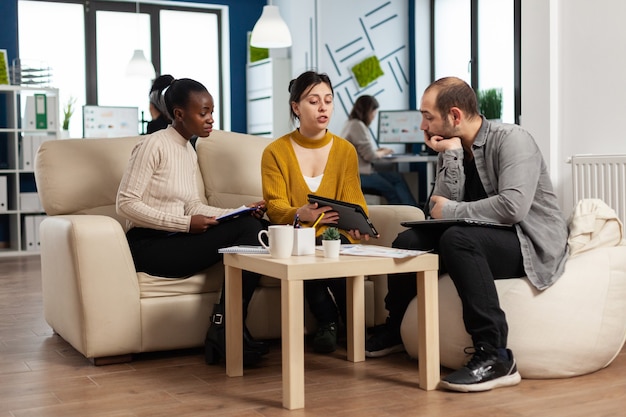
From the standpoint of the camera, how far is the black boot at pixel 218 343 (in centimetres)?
272

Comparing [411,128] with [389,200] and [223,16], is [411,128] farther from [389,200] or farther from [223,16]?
[223,16]

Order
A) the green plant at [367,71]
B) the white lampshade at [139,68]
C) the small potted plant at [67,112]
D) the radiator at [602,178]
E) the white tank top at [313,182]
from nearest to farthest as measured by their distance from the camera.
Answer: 1. the white tank top at [313,182]
2. the radiator at [602,178]
3. the white lampshade at [139,68]
4. the small potted plant at [67,112]
5. the green plant at [367,71]

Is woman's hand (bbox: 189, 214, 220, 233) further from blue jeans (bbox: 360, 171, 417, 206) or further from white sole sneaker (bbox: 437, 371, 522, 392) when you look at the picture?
blue jeans (bbox: 360, 171, 417, 206)

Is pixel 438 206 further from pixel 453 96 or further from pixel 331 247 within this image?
pixel 331 247

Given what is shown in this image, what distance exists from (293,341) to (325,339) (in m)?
0.75

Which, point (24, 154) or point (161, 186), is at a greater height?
point (24, 154)

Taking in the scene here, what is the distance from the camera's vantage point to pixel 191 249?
2.85 metres

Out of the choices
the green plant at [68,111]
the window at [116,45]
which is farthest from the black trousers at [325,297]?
the window at [116,45]

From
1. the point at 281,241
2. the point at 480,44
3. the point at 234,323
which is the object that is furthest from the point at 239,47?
the point at 281,241

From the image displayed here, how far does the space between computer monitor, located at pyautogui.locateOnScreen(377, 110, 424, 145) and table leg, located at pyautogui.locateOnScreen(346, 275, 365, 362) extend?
488 cm

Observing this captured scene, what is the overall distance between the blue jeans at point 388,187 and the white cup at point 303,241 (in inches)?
181

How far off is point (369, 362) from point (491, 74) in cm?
514

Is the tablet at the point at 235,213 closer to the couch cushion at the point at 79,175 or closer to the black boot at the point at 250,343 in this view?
the black boot at the point at 250,343

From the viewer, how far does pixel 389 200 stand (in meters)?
7.11
